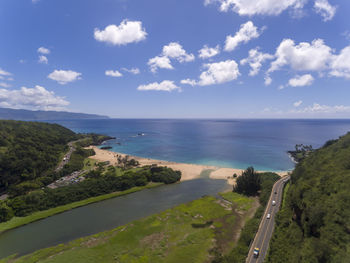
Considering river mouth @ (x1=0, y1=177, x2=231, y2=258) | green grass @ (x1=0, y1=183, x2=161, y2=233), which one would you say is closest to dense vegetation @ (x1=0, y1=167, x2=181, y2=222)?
green grass @ (x1=0, y1=183, x2=161, y2=233)

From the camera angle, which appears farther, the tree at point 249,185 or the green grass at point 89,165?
the green grass at point 89,165

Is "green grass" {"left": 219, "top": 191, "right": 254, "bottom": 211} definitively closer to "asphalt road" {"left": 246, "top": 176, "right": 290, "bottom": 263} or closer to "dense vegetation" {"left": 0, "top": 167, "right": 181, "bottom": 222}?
"asphalt road" {"left": 246, "top": 176, "right": 290, "bottom": 263}

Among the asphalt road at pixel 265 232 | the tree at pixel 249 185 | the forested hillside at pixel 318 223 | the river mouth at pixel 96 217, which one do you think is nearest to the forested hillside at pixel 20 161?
the river mouth at pixel 96 217

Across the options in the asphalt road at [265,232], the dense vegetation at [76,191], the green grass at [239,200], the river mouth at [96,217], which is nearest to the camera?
the asphalt road at [265,232]

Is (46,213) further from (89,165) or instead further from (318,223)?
(318,223)

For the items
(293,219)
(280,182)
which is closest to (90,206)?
(293,219)

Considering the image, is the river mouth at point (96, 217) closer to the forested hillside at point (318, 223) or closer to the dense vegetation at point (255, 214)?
the dense vegetation at point (255, 214)

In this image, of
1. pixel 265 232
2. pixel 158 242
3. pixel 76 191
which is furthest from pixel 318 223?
pixel 76 191
